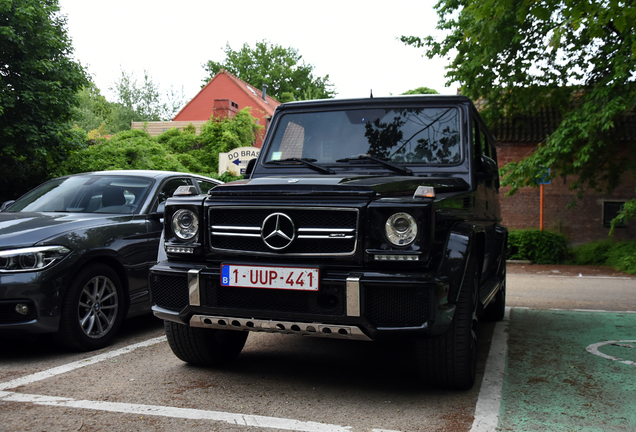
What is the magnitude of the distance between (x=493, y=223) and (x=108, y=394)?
13.1 ft

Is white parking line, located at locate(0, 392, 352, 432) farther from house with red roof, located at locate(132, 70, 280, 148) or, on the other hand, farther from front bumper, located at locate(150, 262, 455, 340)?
house with red roof, located at locate(132, 70, 280, 148)

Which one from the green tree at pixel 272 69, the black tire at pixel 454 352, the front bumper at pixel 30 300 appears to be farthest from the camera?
the green tree at pixel 272 69

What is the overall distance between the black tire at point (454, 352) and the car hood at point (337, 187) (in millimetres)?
663

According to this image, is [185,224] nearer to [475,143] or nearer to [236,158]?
[475,143]

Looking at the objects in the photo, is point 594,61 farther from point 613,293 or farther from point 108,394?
point 108,394

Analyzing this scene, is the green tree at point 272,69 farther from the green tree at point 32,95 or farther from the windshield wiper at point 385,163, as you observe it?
the windshield wiper at point 385,163

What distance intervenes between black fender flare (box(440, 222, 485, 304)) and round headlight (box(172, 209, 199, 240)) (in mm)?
1572

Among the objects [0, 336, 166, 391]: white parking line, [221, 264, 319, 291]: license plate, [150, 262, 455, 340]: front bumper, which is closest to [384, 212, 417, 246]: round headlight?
[150, 262, 455, 340]: front bumper

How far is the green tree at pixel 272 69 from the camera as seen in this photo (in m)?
57.2

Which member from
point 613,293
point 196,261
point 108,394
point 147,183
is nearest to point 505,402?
point 196,261

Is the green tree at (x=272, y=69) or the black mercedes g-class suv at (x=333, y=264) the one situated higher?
the green tree at (x=272, y=69)

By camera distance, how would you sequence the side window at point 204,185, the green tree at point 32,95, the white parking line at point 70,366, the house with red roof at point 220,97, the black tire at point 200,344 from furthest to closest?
the house with red roof at point 220,97 → the green tree at point 32,95 → the side window at point 204,185 → the black tire at point 200,344 → the white parking line at point 70,366

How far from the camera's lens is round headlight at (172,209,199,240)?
3.93 meters

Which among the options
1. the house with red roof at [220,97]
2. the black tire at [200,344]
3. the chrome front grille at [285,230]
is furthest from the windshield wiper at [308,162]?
the house with red roof at [220,97]
